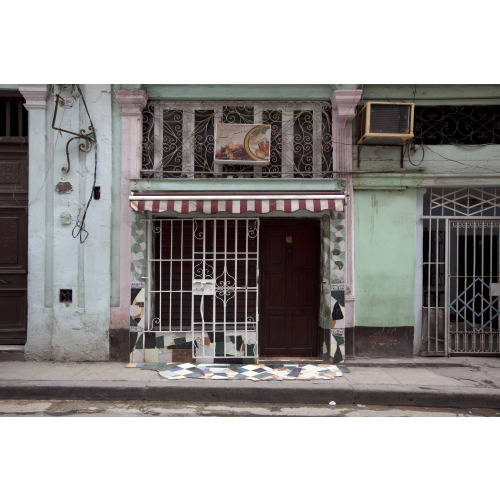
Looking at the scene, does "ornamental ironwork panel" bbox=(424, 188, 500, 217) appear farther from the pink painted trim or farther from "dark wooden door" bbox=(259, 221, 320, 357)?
the pink painted trim

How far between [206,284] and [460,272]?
4446mm

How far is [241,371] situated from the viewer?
21.9ft

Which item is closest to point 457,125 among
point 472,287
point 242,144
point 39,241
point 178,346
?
point 472,287

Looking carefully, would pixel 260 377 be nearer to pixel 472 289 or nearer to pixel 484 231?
pixel 472 289

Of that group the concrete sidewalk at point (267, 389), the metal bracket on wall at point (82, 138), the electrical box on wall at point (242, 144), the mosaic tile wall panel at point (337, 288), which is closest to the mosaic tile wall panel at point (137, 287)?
the concrete sidewalk at point (267, 389)

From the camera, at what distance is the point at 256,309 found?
723 centimetres

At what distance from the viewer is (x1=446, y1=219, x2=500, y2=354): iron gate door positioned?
7.58 m

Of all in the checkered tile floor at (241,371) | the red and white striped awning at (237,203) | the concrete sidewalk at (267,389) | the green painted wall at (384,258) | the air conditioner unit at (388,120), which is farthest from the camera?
the green painted wall at (384,258)

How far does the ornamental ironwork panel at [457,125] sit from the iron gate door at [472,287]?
4.64 feet

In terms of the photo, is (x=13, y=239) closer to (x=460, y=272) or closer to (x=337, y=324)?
(x=337, y=324)

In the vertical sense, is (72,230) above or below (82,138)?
below

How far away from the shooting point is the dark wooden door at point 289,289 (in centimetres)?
747

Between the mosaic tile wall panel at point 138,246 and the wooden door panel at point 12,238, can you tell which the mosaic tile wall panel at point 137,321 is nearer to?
the mosaic tile wall panel at point 138,246

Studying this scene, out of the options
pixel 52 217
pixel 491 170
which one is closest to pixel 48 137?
pixel 52 217
